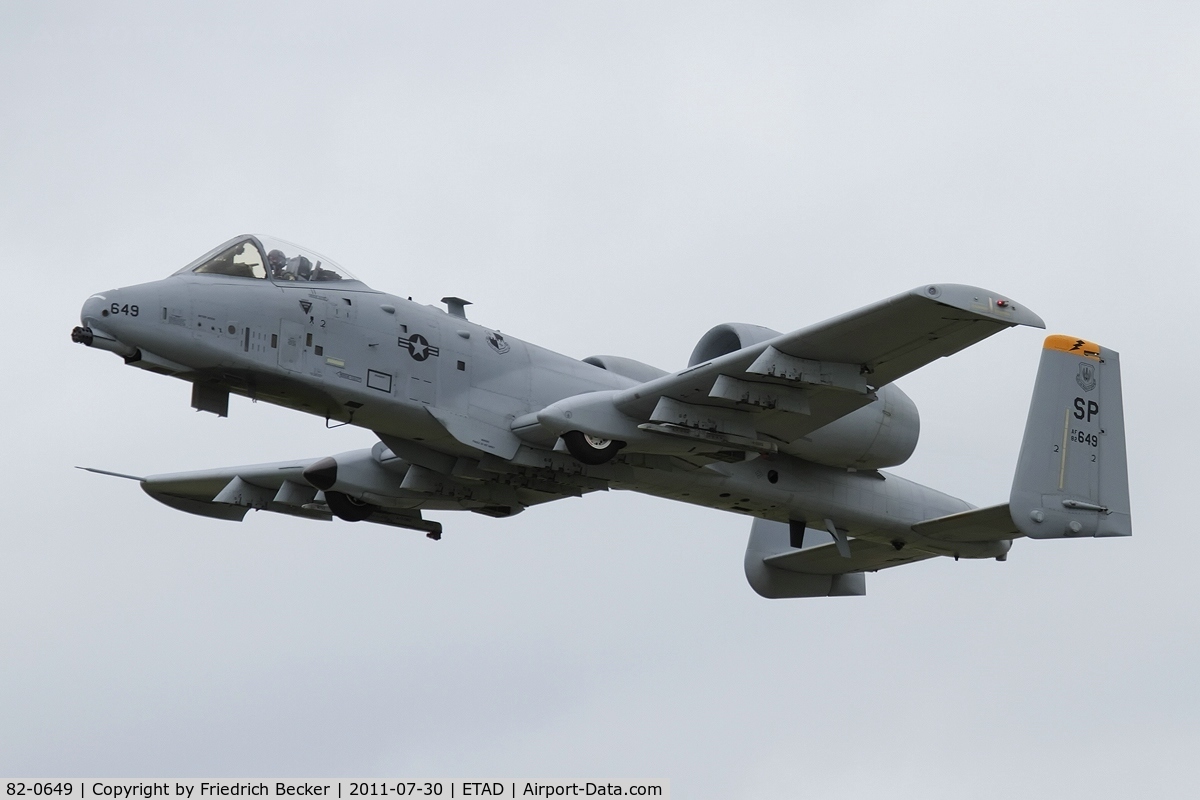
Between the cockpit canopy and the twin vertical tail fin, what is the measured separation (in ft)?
33.4

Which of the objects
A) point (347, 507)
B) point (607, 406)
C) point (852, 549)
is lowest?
point (852, 549)

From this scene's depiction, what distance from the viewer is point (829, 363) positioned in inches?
Answer: 843

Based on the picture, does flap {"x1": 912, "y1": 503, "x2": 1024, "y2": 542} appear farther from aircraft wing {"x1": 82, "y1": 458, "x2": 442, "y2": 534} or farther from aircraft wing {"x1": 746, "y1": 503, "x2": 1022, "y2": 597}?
aircraft wing {"x1": 82, "y1": 458, "x2": 442, "y2": 534}

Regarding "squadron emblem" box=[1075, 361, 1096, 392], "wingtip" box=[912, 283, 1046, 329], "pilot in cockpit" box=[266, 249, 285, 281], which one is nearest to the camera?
"wingtip" box=[912, 283, 1046, 329]

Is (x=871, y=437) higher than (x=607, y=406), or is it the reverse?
(x=871, y=437)

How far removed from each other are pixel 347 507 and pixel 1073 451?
423 inches

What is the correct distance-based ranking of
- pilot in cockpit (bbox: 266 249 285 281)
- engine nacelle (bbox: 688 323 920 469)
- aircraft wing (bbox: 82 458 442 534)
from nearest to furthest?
pilot in cockpit (bbox: 266 249 285 281), engine nacelle (bbox: 688 323 920 469), aircraft wing (bbox: 82 458 442 534)

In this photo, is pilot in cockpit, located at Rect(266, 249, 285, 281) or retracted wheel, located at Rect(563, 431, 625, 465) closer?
retracted wheel, located at Rect(563, 431, 625, 465)

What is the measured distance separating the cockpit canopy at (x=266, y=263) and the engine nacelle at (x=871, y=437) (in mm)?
7078

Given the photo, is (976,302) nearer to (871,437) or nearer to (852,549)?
(871,437)

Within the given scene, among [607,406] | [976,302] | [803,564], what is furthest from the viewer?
[803,564]

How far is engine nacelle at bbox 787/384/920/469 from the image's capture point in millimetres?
24688

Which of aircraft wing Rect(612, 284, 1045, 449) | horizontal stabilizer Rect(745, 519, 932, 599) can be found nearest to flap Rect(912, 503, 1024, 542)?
horizontal stabilizer Rect(745, 519, 932, 599)

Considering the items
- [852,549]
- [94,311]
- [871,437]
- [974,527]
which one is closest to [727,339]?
[871,437]
